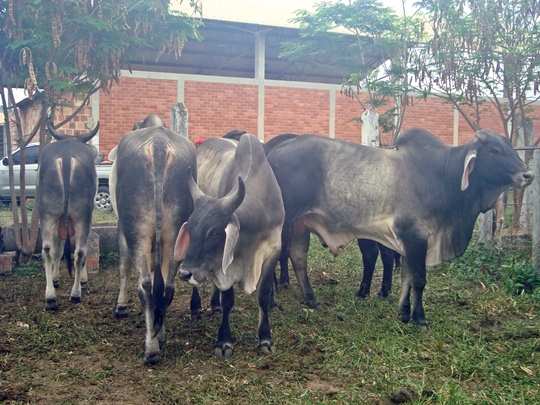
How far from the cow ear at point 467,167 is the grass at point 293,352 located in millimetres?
1222

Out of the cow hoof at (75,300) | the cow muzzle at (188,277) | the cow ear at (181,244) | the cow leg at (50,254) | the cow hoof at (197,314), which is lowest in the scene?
the cow hoof at (75,300)

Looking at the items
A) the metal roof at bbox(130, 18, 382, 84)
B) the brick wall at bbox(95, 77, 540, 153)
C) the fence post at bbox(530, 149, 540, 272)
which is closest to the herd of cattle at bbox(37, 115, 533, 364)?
the fence post at bbox(530, 149, 540, 272)

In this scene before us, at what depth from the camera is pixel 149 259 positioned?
457cm

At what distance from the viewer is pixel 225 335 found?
4492 mm

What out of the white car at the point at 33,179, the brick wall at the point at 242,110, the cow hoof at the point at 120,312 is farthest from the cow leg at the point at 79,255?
the brick wall at the point at 242,110

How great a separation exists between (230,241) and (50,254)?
291cm

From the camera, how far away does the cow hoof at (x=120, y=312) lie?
216 inches

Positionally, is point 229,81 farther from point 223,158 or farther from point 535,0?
point 223,158

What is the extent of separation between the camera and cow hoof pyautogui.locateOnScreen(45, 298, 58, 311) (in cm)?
570

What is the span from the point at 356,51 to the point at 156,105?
5.35 m

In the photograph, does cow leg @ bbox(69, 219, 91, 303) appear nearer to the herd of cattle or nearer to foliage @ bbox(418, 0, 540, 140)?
the herd of cattle

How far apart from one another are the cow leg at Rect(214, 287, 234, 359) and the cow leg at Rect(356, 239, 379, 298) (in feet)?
7.32

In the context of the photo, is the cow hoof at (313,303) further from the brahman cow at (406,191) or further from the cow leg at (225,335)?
the cow leg at (225,335)

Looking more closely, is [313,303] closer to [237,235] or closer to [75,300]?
[237,235]
